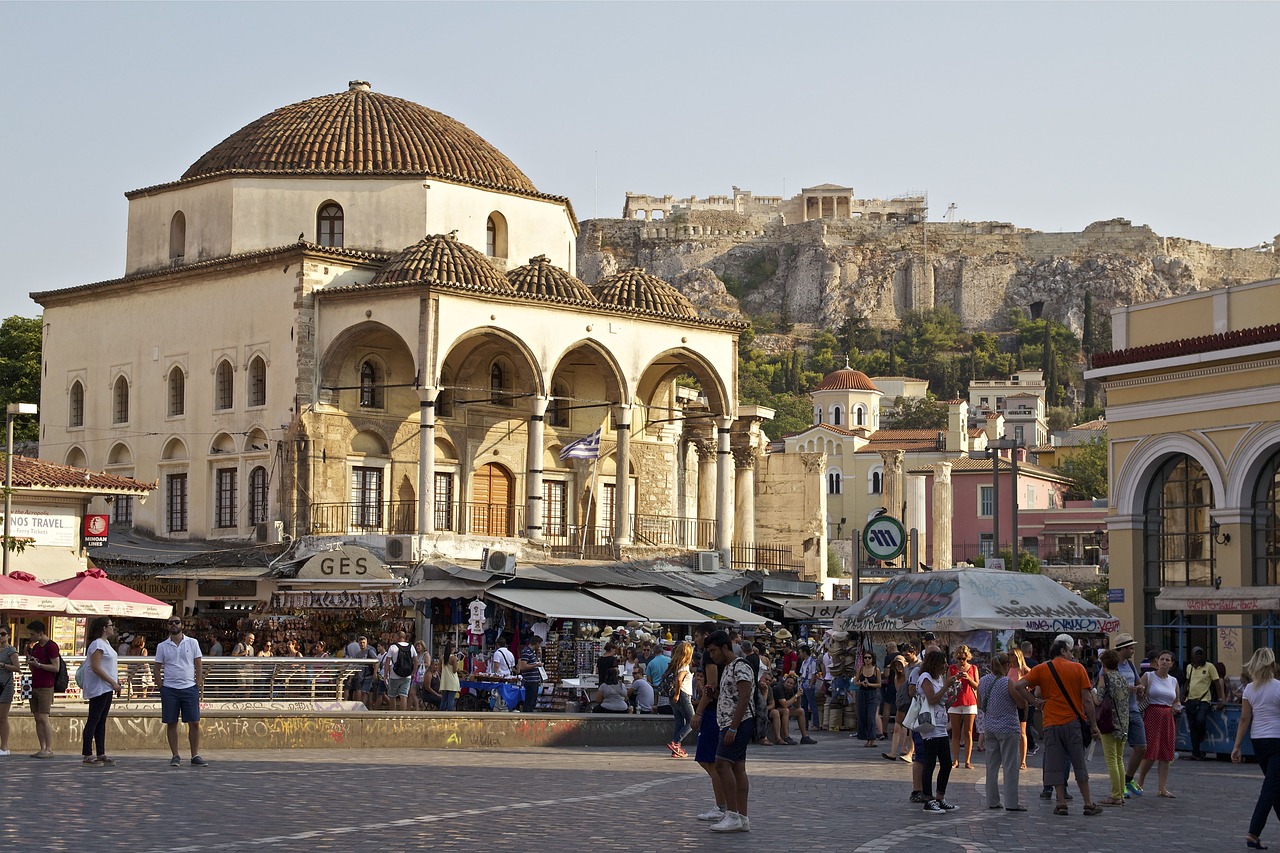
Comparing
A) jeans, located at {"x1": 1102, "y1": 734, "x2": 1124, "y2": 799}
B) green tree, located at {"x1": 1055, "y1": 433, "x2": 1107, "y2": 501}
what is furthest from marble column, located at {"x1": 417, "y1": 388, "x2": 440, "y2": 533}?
green tree, located at {"x1": 1055, "y1": 433, "x2": 1107, "y2": 501}

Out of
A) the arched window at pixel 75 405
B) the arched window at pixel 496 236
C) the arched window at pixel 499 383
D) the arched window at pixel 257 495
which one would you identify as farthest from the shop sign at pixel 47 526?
the arched window at pixel 496 236

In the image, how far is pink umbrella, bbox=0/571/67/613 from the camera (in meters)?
23.9

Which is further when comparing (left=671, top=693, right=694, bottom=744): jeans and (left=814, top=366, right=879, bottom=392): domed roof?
(left=814, top=366, right=879, bottom=392): domed roof

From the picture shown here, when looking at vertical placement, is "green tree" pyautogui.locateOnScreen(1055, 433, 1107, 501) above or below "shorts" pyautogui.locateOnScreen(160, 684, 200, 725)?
above

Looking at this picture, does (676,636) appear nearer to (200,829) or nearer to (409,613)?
(409,613)

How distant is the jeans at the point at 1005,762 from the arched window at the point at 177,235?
30415mm

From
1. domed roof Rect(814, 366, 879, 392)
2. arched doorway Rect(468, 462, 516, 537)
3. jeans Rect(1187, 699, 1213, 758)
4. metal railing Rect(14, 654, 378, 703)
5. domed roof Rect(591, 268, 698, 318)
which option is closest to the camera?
metal railing Rect(14, 654, 378, 703)

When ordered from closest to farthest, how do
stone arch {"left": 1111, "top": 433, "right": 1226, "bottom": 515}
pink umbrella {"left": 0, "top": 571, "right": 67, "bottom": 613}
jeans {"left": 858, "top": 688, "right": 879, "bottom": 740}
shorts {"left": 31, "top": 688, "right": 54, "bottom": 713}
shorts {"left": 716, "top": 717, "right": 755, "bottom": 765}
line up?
shorts {"left": 716, "top": 717, "right": 755, "bottom": 765}, shorts {"left": 31, "top": 688, "right": 54, "bottom": 713}, pink umbrella {"left": 0, "top": 571, "right": 67, "bottom": 613}, jeans {"left": 858, "top": 688, "right": 879, "bottom": 740}, stone arch {"left": 1111, "top": 433, "right": 1226, "bottom": 515}

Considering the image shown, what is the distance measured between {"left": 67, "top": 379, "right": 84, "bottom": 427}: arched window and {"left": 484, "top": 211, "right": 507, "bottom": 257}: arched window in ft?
31.5

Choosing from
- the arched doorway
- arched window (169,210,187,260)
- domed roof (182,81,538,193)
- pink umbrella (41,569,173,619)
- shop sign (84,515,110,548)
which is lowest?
pink umbrella (41,569,173,619)

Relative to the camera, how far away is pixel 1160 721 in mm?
17500

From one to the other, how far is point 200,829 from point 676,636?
2661cm

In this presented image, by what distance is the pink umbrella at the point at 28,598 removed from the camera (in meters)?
23.9

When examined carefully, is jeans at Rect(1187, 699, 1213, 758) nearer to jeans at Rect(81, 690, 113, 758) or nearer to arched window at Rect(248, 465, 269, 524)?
jeans at Rect(81, 690, 113, 758)
